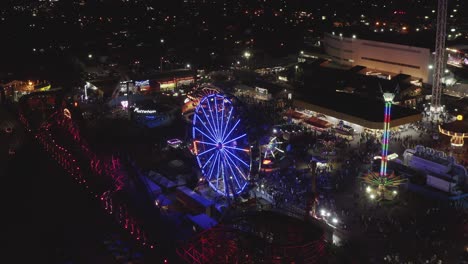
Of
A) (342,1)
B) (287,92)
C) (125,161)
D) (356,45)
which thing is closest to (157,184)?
(125,161)

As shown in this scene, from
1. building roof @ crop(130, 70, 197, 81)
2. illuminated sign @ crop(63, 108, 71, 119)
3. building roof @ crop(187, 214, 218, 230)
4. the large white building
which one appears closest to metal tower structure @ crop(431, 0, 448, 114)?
the large white building

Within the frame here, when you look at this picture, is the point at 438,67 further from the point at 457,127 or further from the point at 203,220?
the point at 203,220

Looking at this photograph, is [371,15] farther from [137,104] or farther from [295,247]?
[295,247]

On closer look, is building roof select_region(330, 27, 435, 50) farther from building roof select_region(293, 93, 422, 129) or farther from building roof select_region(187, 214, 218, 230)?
building roof select_region(187, 214, 218, 230)

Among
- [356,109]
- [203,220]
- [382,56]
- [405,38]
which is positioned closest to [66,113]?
[203,220]

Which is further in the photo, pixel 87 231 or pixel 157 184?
pixel 157 184

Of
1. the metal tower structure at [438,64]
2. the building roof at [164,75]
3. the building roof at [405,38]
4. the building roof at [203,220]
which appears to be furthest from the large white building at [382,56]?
the building roof at [203,220]

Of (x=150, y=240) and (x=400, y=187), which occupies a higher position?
(x=150, y=240)
